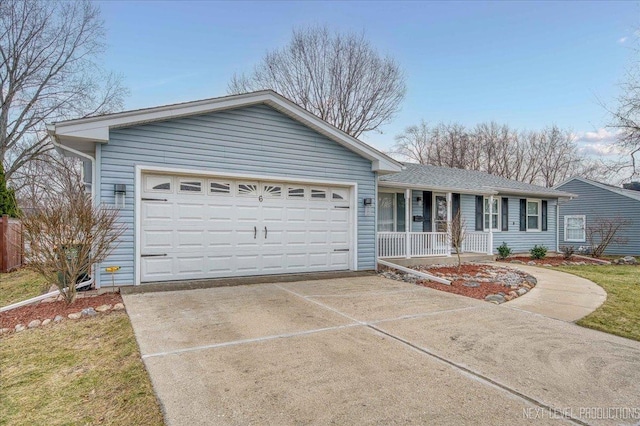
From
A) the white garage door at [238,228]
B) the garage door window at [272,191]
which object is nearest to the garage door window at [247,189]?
the white garage door at [238,228]

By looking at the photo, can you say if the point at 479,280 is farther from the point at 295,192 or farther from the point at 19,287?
the point at 19,287

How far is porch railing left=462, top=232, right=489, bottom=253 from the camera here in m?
13.9

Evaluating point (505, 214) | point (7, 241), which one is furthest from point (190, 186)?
point (505, 214)

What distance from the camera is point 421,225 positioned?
44.3 ft

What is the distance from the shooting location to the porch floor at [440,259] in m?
11.5

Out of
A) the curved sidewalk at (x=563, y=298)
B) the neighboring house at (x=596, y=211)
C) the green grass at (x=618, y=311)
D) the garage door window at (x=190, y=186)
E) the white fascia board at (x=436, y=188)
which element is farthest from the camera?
the neighboring house at (x=596, y=211)

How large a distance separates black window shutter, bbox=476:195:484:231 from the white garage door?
800 centimetres

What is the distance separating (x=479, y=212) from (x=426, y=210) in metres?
3.08

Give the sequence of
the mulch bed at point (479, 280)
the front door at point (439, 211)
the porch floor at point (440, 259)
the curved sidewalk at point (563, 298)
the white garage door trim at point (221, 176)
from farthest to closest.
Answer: the front door at point (439, 211), the porch floor at point (440, 259), the mulch bed at point (479, 280), the white garage door trim at point (221, 176), the curved sidewalk at point (563, 298)

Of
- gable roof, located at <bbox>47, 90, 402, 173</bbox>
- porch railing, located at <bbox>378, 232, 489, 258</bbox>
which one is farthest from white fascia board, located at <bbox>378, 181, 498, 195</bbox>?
gable roof, located at <bbox>47, 90, 402, 173</bbox>

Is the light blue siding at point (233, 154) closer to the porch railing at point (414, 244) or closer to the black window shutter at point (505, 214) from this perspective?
the porch railing at point (414, 244)

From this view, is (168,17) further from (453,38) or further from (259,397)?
(259,397)

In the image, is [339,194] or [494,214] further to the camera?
[494,214]

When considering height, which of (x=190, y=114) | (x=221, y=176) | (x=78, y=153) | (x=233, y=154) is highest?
(x=190, y=114)
